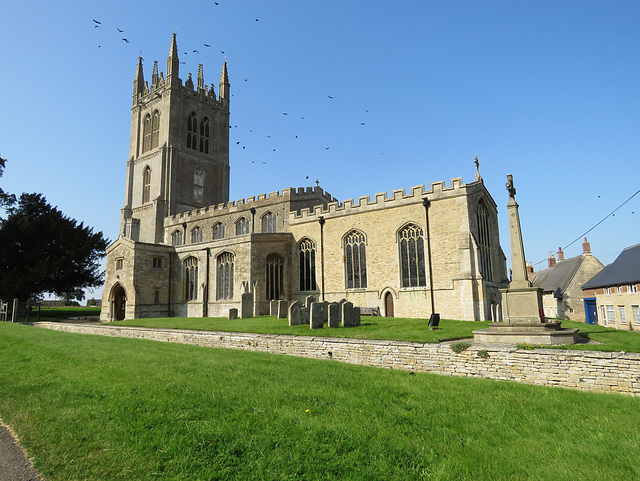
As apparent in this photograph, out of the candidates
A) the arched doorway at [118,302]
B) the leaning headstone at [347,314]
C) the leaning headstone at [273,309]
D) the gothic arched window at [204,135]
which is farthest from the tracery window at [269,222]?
the gothic arched window at [204,135]

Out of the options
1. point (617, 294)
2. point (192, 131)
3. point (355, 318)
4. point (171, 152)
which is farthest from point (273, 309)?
point (192, 131)

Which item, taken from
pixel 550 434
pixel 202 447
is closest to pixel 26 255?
pixel 202 447

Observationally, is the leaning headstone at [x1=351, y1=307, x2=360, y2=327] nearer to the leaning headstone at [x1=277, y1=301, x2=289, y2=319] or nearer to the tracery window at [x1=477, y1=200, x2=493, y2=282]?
the leaning headstone at [x1=277, y1=301, x2=289, y2=319]

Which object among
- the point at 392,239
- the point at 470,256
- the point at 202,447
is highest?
the point at 392,239

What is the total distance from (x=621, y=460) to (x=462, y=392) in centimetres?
286

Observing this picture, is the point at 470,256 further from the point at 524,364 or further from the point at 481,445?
the point at 481,445

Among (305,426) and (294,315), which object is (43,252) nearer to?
(294,315)

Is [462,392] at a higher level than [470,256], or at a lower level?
lower

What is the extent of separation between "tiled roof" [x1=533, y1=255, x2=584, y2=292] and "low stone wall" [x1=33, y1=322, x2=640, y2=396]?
85.6 ft

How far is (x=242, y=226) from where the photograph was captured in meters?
32.4

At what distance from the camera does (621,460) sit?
13.7 feet

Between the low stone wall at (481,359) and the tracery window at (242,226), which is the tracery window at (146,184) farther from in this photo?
the low stone wall at (481,359)

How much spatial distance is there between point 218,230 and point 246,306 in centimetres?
1412

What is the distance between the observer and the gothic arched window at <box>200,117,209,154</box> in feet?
144
